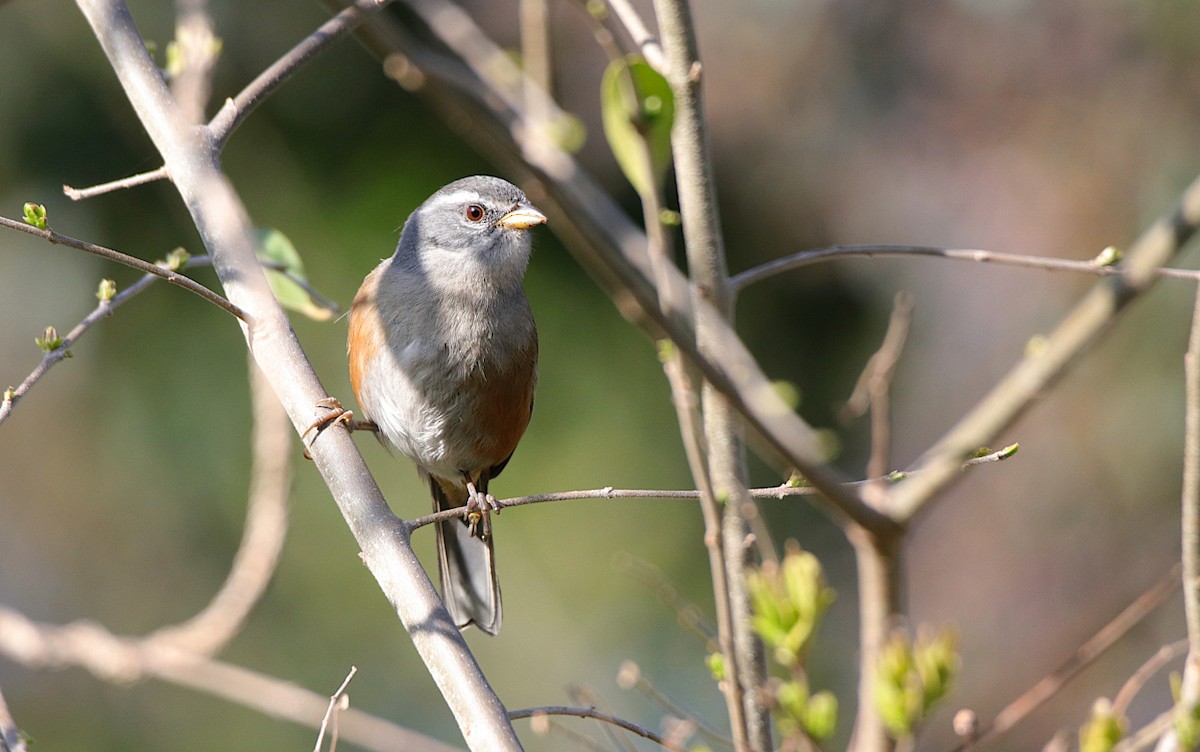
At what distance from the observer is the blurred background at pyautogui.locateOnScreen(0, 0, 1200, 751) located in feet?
25.3

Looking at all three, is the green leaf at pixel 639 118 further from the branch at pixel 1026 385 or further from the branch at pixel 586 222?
the branch at pixel 1026 385

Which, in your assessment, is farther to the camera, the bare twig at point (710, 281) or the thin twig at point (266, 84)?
the thin twig at point (266, 84)

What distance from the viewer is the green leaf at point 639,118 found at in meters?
1.48

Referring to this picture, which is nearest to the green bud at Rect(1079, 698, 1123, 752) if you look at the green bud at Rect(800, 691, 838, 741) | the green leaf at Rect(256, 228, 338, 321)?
the green bud at Rect(800, 691, 838, 741)


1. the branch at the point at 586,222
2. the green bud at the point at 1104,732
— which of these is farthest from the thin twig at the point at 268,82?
the green bud at the point at 1104,732

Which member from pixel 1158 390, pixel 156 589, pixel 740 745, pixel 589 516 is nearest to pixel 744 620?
pixel 740 745

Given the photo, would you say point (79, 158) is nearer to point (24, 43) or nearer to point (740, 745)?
point (24, 43)

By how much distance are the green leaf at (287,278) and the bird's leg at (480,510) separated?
2.47ft

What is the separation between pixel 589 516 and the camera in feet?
27.3

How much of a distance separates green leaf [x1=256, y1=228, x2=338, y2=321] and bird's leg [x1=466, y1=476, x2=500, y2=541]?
2.47 ft

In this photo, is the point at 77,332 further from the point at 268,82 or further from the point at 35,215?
the point at 268,82

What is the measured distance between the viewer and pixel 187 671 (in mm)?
2844

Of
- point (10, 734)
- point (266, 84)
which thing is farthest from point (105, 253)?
point (10, 734)

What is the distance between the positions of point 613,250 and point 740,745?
0.77 metres
